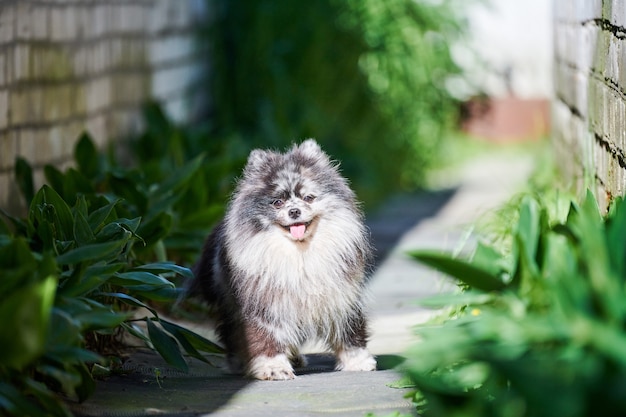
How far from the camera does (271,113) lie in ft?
32.1

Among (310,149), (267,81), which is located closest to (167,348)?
(310,149)

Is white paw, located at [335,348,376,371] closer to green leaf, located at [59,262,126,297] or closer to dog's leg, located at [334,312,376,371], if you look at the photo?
dog's leg, located at [334,312,376,371]

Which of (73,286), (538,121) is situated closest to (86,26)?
(73,286)

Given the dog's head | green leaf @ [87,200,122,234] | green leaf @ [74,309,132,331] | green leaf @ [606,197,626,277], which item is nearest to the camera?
green leaf @ [606,197,626,277]

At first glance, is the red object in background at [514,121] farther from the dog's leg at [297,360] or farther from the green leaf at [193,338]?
the green leaf at [193,338]

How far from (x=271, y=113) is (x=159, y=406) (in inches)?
253

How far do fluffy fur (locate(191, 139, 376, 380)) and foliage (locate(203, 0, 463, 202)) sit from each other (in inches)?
226

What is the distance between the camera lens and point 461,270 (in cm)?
288

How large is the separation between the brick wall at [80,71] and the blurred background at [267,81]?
0.02 metres

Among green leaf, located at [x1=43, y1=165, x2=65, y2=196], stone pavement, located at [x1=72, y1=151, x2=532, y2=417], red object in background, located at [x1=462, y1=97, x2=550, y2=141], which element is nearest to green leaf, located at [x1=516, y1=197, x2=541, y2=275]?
stone pavement, located at [x1=72, y1=151, x2=532, y2=417]

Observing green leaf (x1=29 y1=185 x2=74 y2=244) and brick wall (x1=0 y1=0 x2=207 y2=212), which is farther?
brick wall (x1=0 y1=0 x2=207 y2=212)

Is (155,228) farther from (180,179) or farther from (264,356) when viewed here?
(264,356)

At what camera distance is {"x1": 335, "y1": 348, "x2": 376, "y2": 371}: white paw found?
4184 millimetres

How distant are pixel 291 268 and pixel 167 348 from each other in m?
0.55
